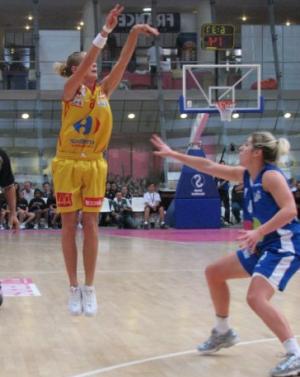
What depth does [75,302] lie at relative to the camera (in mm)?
5809

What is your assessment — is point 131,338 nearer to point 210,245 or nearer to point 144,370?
point 144,370

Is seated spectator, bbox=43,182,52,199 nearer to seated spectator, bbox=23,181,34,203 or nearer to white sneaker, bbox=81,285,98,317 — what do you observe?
seated spectator, bbox=23,181,34,203

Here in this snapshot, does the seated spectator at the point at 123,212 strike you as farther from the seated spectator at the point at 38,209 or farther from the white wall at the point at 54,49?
the white wall at the point at 54,49

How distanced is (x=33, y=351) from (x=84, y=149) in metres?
1.54

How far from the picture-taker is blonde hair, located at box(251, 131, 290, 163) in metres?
5.05

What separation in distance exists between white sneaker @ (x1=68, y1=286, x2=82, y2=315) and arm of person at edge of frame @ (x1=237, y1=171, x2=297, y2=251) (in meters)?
1.54

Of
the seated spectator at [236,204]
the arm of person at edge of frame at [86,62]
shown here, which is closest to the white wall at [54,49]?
the seated spectator at [236,204]

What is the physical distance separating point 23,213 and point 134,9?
9780 millimetres

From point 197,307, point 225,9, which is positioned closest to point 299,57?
point 225,9

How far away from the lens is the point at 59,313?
7.00m

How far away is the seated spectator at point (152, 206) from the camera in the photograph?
19484mm

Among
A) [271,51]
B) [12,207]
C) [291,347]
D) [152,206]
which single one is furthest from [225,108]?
[291,347]

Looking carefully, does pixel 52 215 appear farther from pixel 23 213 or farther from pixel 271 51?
pixel 271 51

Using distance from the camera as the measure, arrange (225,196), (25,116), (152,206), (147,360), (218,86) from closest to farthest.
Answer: (147,360) < (152,206) < (225,196) < (218,86) < (25,116)
